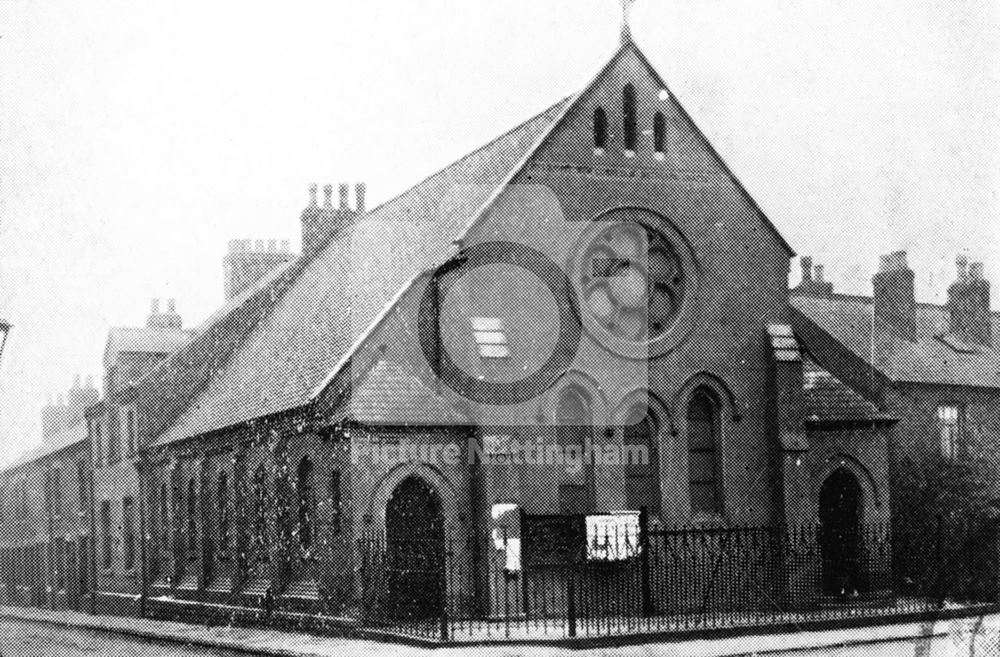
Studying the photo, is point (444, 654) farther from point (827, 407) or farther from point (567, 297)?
point (827, 407)

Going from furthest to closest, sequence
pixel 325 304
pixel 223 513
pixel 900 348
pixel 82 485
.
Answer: pixel 82 485 < pixel 900 348 < pixel 325 304 < pixel 223 513

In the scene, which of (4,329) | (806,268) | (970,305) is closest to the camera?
(4,329)

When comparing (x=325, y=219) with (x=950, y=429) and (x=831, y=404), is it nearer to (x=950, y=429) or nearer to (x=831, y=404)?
(x=831, y=404)

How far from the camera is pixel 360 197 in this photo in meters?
44.8

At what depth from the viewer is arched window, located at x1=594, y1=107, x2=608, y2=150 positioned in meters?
29.3

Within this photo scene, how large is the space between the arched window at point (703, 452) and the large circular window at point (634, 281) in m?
1.83

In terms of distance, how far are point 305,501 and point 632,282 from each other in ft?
30.0

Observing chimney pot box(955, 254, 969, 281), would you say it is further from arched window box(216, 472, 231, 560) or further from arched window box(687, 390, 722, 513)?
arched window box(216, 472, 231, 560)

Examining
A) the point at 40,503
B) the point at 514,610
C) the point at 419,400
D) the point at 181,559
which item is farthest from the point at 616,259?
the point at 40,503

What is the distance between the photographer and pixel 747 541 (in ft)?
94.9

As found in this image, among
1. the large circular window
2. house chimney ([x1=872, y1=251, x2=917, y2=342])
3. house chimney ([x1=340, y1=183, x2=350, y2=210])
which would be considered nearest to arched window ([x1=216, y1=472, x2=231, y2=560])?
the large circular window

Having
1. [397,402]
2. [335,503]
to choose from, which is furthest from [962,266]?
[335,503]

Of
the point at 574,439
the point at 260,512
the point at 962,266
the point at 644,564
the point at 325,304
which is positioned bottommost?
the point at 644,564

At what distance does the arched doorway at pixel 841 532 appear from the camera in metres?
29.5
